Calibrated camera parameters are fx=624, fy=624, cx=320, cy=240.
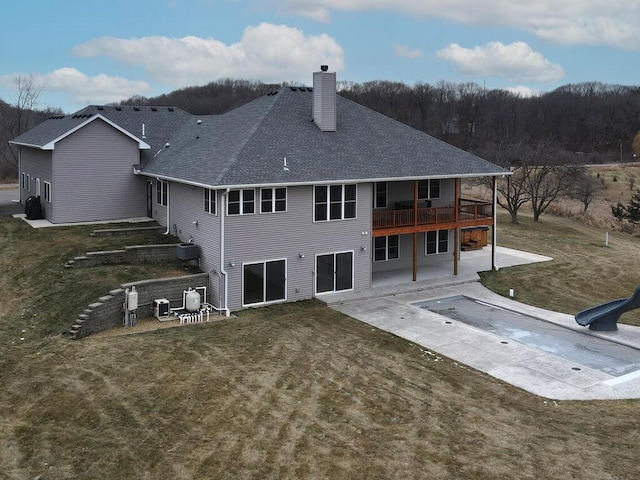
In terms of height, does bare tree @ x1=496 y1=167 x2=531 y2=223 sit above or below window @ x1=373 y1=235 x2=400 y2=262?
above

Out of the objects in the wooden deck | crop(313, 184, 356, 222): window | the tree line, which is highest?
the tree line

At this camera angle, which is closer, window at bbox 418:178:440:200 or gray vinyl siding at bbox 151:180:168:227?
gray vinyl siding at bbox 151:180:168:227

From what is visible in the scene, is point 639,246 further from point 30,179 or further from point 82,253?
point 30,179

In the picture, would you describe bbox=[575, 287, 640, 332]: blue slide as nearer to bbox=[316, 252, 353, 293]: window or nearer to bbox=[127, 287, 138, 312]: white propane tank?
bbox=[316, 252, 353, 293]: window

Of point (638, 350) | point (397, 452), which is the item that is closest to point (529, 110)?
point (638, 350)

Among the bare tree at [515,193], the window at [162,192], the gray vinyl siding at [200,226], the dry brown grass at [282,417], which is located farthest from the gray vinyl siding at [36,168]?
the bare tree at [515,193]

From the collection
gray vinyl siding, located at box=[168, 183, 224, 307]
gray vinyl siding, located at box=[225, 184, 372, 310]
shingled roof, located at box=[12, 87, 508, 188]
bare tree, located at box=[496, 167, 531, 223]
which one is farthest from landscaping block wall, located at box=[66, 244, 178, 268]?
bare tree, located at box=[496, 167, 531, 223]
